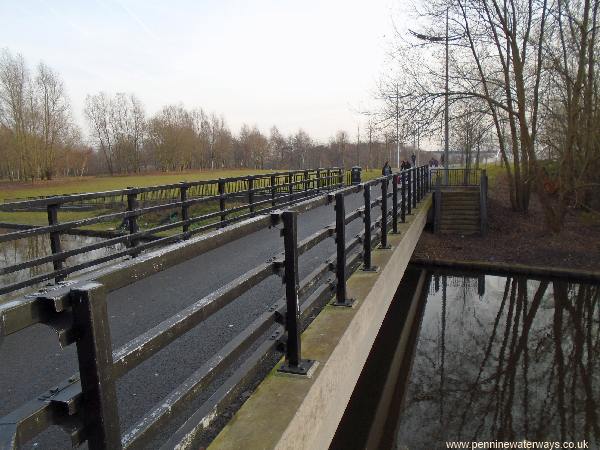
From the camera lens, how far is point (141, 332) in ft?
13.5

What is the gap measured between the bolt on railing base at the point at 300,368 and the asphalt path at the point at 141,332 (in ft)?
1.98

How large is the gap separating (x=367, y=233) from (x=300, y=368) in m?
2.68

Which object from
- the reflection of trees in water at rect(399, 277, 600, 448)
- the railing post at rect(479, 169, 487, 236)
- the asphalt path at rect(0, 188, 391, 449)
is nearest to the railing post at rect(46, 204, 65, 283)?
the asphalt path at rect(0, 188, 391, 449)

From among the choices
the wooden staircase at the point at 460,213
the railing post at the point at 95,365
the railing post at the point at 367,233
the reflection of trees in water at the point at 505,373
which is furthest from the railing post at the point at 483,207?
the railing post at the point at 95,365

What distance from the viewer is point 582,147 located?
20.0m

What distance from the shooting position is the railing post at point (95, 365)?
1411mm

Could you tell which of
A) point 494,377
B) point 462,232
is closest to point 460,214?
point 462,232

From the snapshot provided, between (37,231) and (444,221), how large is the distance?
63.0 feet

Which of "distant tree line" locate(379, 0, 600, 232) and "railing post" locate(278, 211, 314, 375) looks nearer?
"railing post" locate(278, 211, 314, 375)

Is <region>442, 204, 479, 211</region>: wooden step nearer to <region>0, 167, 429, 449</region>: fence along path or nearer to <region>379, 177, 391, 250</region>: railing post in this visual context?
<region>379, 177, 391, 250</region>: railing post

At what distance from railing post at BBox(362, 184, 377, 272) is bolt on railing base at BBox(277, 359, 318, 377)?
242 cm

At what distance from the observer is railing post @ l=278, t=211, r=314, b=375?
9.46ft

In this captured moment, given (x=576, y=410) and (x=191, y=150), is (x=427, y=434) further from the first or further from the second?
(x=191, y=150)

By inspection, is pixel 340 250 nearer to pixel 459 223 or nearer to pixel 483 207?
pixel 483 207
